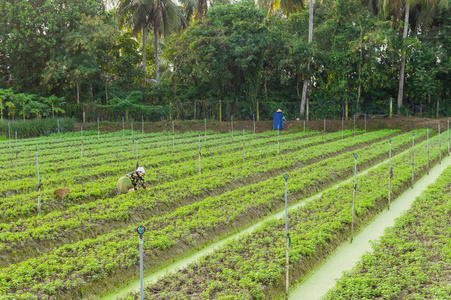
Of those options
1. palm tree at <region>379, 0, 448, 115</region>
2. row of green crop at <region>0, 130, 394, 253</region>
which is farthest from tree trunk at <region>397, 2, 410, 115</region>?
row of green crop at <region>0, 130, 394, 253</region>

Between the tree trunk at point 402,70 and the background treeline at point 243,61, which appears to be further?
the tree trunk at point 402,70

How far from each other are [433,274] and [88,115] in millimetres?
34303

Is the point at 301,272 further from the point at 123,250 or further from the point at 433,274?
the point at 123,250

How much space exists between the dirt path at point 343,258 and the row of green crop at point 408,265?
53 centimetres

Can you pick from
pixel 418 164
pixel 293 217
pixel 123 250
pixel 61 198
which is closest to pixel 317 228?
pixel 293 217

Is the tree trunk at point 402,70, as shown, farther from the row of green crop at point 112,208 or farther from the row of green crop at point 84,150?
the row of green crop at point 112,208

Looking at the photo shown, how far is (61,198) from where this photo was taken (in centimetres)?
1345

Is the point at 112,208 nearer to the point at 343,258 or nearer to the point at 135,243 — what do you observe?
the point at 135,243

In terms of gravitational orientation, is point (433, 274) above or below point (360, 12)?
below

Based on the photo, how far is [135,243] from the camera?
9.59 metres

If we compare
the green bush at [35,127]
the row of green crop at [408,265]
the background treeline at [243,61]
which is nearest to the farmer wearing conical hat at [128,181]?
the row of green crop at [408,265]

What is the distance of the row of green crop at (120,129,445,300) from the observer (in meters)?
7.65

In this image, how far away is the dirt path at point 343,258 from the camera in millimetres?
8312

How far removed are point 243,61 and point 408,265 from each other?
28.9m
